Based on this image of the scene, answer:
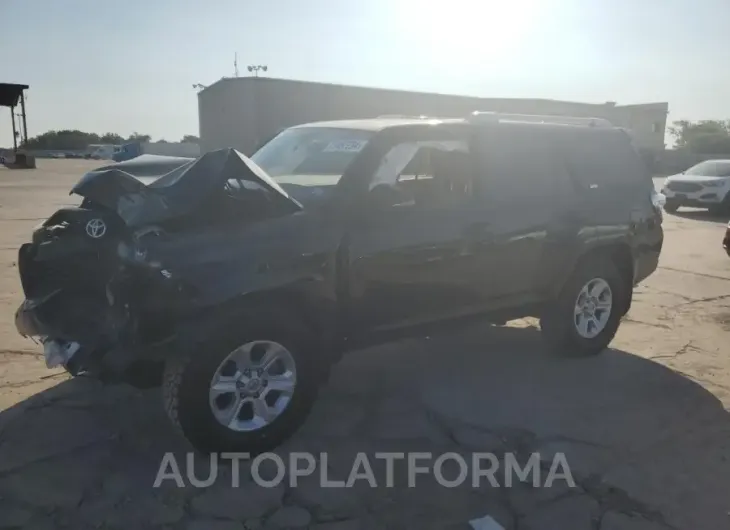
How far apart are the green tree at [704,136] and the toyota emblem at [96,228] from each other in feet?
213

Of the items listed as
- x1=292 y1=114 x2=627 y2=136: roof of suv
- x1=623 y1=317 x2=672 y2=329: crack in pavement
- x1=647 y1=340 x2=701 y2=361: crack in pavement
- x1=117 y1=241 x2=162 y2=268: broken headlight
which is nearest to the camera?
x1=117 y1=241 x2=162 y2=268: broken headlight

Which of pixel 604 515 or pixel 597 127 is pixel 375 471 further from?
pixel 597 127

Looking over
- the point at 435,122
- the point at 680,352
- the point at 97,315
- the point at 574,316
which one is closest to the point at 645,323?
the point at 680,352

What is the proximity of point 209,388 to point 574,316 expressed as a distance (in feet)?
10.6

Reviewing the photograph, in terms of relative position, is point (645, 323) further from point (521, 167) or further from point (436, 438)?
point (436, 438)

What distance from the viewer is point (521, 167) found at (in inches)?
200

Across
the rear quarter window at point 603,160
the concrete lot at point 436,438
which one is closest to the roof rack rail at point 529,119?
the rear quarter window at point 603,160

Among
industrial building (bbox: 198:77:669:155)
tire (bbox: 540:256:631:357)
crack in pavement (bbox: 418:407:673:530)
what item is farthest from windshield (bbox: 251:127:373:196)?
industrial building (bbox: 198:77:669:155)

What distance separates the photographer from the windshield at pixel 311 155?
14.2 feet

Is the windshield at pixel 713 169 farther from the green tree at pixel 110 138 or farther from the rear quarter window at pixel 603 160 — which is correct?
the green tree at pixel 110 138

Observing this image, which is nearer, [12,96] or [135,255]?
[135,255]

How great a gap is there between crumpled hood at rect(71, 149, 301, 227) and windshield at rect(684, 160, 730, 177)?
1787cm

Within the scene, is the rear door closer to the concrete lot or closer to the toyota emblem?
the concrete lot

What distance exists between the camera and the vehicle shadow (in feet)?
10.7
